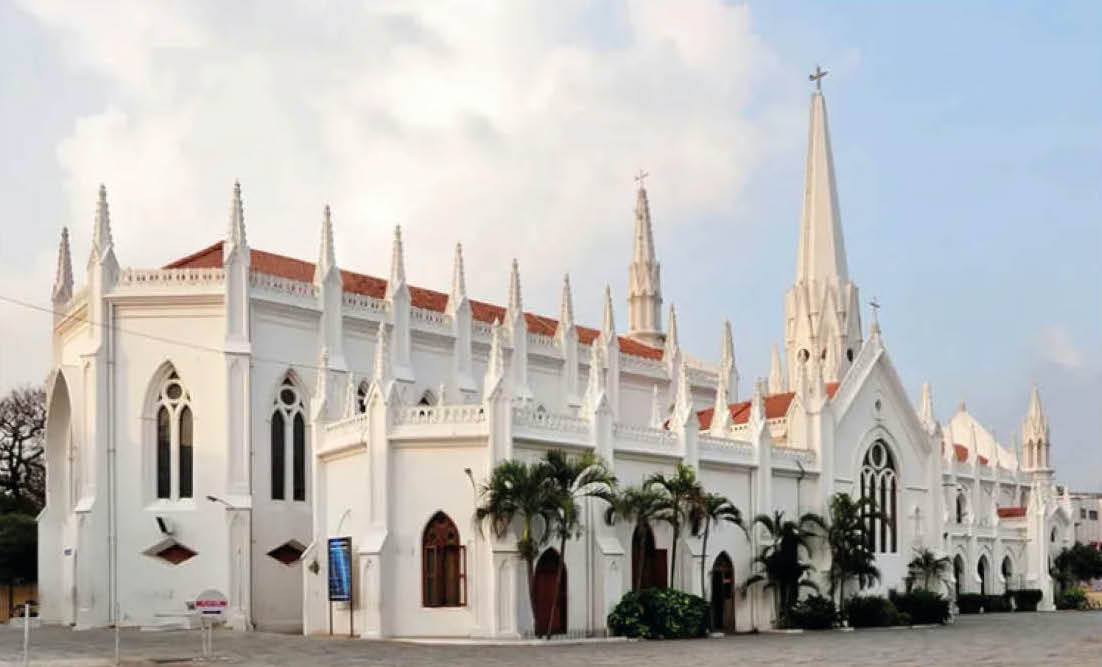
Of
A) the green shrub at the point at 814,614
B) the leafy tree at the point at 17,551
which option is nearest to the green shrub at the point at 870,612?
the green shrub at the point at 814,614

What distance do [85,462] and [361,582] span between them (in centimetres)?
1213

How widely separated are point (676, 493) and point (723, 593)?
5.55 meters

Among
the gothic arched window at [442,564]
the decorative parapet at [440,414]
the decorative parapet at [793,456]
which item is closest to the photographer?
the gothic arched window at [442,564]

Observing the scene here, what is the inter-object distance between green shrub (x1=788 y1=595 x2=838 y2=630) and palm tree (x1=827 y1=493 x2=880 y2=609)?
1.59m

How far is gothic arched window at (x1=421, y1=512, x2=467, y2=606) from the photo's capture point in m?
36.1

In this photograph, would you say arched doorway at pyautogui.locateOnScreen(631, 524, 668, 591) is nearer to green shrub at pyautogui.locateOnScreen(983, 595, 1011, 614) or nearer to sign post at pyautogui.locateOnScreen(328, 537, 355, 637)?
sign post at pyautogui.locateOnScreen(328, 537, 355, 637)

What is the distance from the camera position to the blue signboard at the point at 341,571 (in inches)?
1452

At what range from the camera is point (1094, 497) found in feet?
484

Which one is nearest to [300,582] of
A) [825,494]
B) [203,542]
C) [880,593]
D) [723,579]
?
[203,542]

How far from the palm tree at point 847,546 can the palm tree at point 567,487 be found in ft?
43.6

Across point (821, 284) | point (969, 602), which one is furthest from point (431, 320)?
point (969, 602)

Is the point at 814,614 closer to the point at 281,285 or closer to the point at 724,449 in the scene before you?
the point at 724,449

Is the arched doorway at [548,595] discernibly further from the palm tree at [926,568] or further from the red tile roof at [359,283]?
the palm tree at [926,568]

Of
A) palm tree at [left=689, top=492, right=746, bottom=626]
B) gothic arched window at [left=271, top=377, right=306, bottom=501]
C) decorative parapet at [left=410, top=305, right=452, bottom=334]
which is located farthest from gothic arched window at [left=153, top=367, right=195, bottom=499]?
palm tree at [left=689, top=492, right=746, bottom=626]
